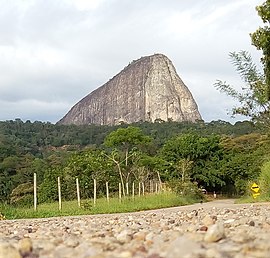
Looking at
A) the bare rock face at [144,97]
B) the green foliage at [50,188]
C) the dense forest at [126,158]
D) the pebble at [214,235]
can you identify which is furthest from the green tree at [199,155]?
the bare rock face at [144,97]

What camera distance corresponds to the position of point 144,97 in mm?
131875

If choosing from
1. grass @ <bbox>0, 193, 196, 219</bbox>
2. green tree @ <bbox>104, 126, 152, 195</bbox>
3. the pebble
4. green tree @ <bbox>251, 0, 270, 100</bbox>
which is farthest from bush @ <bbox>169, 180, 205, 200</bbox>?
the pebble

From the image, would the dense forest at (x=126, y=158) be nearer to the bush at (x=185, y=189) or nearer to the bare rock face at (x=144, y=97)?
the bush at (x=185, y=189)

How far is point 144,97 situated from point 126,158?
10900 centimetres

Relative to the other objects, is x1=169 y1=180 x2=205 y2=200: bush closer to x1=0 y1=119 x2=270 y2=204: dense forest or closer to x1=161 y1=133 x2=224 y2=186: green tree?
x1=0 y1=119 x2=270 y2=204: dense forest

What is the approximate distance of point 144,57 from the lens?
138625 millimetres

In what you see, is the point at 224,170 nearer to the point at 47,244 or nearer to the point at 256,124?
the point at 256,124

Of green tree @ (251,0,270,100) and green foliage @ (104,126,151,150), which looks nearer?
green tree @ (251,0,270,100)

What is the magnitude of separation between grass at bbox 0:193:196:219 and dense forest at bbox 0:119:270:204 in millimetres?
1742

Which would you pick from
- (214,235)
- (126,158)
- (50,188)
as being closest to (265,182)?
(126,158)

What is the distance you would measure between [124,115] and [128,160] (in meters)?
108

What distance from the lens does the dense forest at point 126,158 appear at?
25.7 meters

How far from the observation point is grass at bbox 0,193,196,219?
13969 mm

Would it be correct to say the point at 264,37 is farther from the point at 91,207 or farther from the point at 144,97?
the point at 144,97
